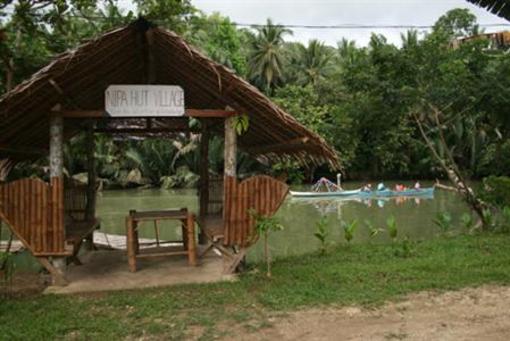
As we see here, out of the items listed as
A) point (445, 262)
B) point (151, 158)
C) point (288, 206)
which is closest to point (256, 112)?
point (445, 262)

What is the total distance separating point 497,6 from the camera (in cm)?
587

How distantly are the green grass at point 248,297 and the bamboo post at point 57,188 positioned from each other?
0.63 m

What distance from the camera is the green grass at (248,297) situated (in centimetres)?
484

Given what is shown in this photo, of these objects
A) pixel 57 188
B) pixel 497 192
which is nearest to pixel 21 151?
pixel 57 188

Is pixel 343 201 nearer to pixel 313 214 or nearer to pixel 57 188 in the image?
pixel 313 214

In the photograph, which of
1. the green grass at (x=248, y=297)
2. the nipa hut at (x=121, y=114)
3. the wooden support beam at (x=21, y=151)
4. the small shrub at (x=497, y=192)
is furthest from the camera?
the small shrub at (x=497, y=192)

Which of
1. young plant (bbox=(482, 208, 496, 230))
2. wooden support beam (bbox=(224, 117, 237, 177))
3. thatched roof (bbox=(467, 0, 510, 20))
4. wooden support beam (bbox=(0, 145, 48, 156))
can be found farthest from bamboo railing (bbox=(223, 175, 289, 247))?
young plant (bbox=(482, 208, 496, 230))

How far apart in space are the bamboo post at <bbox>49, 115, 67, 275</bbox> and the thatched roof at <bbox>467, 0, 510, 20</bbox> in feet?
16.1

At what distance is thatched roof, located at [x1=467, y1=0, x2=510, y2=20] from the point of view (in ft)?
19.1

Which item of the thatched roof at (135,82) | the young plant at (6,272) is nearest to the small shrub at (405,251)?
the thatched roof at (135,82)

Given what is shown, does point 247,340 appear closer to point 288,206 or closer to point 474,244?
point 474,244

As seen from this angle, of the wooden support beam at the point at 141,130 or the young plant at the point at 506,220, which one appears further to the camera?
the young plant at the point at 506,220

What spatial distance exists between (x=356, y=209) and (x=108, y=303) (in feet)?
48.5

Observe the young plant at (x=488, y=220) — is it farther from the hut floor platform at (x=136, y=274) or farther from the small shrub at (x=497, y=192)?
the hut floor platform at (x=136, y=274)
